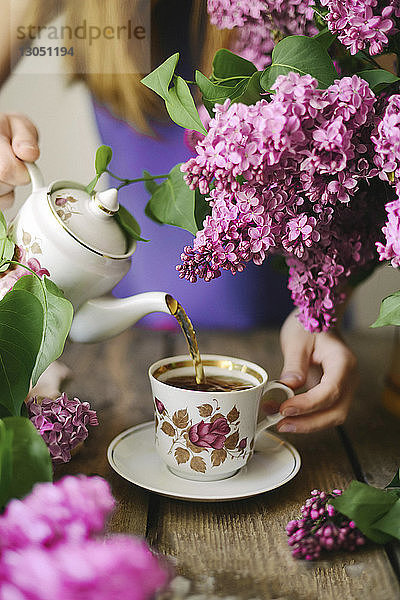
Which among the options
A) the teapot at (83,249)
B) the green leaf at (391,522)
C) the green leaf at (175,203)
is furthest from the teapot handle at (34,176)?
the green leaf at (391,522)

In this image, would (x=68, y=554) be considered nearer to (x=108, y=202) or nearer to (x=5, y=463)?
(x=5, y=463)

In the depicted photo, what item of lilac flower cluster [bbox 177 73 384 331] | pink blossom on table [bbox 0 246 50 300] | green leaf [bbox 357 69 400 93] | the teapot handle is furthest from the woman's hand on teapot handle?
green leaf [bbox 357 69 400 93]

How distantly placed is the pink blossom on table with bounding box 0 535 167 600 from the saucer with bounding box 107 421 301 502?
259 mm

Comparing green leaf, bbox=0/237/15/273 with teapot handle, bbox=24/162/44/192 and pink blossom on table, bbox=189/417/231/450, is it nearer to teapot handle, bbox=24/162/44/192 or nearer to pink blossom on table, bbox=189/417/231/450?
teapot handle, bbox=24/162/44/192

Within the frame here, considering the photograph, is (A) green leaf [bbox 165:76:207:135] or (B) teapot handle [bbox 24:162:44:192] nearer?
(A) green leaf [bbox 165:76:207:135]

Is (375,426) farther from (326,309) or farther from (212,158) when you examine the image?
(212,158)

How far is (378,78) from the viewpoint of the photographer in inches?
21.0

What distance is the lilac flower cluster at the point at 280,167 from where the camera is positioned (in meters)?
0.46

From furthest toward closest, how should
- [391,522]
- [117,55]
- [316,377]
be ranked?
1. [117,55]
2. [316,377]
3. [391,522]

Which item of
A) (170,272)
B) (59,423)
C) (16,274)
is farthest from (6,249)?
(170,272)

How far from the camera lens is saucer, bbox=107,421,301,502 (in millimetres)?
555

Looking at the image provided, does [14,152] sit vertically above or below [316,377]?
above

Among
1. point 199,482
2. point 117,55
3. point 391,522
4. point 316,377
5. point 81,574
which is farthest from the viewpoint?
point 117,55

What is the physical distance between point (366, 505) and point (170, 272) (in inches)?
28.9
